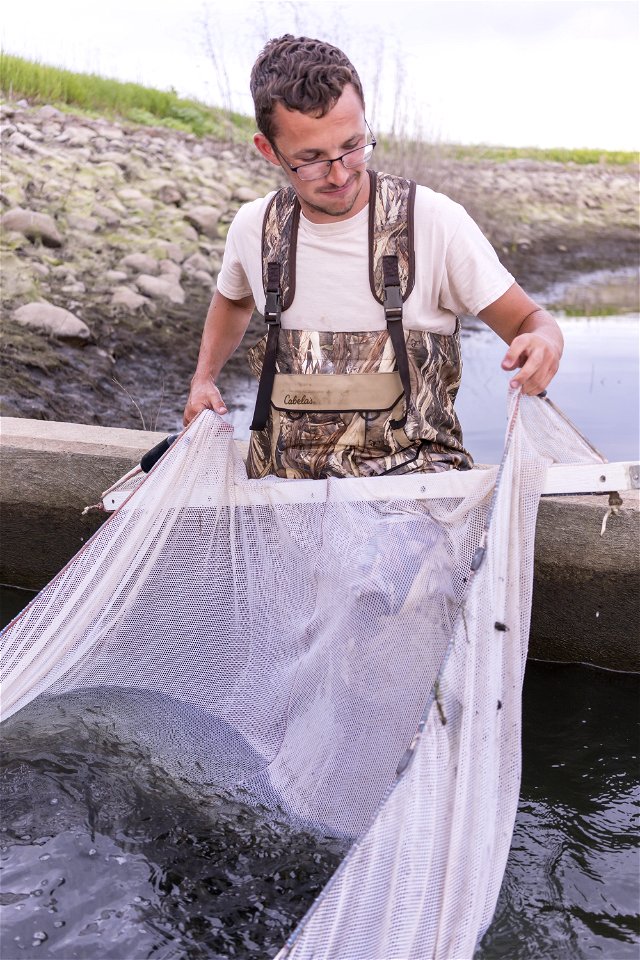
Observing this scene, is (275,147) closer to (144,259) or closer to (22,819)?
(22,819)

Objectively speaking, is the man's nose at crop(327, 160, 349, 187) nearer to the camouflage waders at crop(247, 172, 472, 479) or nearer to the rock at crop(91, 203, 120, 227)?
the camouflage waders at crop(247, 172, 472, 479)

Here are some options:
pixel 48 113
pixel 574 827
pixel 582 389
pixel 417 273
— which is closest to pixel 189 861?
pixel 574 827

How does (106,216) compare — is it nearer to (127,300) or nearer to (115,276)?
(115,276)

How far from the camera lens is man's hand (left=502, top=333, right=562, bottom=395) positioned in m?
2.68

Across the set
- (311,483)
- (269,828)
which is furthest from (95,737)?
(311,483)

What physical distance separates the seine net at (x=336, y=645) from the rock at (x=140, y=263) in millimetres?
6944

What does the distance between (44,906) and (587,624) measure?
214 centimetres

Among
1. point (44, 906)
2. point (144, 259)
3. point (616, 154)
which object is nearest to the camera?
point (44, 906)

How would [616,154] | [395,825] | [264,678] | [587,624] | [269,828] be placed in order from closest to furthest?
[395,825], [269,828], [264,678], [587,624], [616,154]

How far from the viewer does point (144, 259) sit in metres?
9.85

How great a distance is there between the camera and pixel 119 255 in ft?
32.7

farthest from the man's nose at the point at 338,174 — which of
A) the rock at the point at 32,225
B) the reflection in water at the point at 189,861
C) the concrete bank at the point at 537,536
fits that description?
the rock at the point at 32,225

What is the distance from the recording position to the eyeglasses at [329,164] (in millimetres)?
2949

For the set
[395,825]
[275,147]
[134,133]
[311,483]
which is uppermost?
[134,133]
